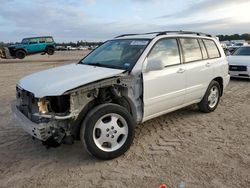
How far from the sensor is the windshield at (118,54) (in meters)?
4.16

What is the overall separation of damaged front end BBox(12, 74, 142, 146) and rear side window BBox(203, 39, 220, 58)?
235 cm

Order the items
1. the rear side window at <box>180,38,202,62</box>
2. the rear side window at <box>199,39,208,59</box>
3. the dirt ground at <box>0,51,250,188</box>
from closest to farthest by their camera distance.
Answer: the dirt ground at <box>0,51,250,188</box>
the rear side window at <box>180,38,202,62</box>
the rear side window at <box>199,39,208,59</box>

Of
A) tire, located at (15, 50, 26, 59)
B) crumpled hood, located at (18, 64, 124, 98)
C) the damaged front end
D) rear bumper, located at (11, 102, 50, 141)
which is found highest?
crumpled hood, located at (18, 64, 124, 98)

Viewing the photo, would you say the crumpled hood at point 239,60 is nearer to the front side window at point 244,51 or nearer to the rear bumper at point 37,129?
the front side window at point 244,51

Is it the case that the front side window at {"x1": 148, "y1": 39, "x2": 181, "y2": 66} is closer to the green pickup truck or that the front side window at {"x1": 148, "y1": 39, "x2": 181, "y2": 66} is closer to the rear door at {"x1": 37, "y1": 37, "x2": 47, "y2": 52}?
the green pickup truck

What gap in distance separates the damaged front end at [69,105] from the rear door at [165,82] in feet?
0.72

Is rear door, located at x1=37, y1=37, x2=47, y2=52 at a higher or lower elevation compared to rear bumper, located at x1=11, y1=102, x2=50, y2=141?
higher

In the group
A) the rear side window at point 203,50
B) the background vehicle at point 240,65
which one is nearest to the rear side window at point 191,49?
the rear side window at point 203,50

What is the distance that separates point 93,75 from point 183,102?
205cm

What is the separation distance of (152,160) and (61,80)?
169cm

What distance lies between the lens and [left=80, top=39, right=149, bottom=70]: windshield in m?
4.16

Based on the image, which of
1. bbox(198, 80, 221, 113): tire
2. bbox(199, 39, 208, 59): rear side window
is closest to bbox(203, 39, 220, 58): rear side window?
bbox(199, 39, 208, 59): rear side window

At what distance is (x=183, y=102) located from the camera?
16.1 ft

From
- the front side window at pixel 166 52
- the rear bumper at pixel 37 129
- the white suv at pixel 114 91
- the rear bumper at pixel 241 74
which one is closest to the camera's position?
the rear bumper at pixel 37 129
